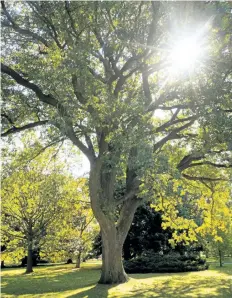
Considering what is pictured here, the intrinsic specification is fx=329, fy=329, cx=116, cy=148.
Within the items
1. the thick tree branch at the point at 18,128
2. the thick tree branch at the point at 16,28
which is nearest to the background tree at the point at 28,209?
the thick tree branch at the point at 18,128

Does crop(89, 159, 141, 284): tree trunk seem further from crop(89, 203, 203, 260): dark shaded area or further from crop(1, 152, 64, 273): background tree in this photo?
crop(1, 152, 64, 273): background tree

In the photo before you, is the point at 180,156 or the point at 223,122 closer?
the point at 223,122

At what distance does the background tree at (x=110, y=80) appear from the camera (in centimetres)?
887

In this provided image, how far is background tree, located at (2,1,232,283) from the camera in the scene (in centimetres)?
887

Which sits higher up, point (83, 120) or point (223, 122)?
point (83, 120)

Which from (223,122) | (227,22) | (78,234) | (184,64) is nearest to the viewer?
(227,22)

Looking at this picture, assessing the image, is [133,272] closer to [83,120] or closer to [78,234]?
[78,234]

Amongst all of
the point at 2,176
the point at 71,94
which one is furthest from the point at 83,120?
the point at 2,176

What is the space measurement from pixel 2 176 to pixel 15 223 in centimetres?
690

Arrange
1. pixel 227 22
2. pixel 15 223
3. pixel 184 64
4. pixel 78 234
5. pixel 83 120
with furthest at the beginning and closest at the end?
pixel 78 234, pixel 15 223, pixel 83 120, pixel 184 64, pixel 227 22

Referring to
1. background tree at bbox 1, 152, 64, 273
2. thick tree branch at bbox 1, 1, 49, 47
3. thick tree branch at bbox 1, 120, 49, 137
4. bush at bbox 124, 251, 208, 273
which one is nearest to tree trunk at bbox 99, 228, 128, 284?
thick tree branch at bbox 1, 120, 49, 137

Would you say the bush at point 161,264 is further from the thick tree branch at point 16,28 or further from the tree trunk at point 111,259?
the thick tree branch at point 16,28

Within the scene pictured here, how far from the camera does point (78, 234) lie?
23.8 meters

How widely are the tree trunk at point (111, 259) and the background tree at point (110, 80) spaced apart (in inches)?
1.4
